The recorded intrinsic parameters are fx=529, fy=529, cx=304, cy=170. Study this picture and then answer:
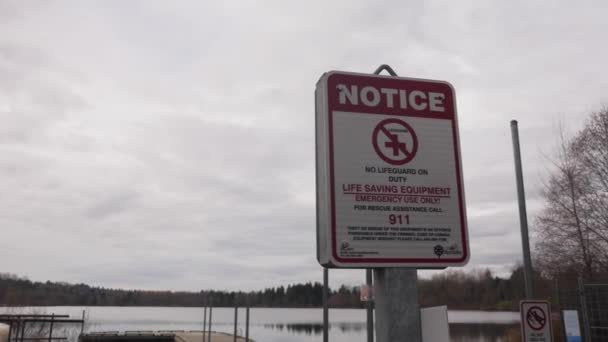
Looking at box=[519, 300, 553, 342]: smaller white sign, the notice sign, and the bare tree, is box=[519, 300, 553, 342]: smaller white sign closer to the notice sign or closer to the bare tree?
the notice sign

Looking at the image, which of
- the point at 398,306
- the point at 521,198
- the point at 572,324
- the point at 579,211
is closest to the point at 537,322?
the point at 521,198

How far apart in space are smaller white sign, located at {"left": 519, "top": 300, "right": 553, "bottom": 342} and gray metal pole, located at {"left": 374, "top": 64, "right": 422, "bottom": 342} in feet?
11.2

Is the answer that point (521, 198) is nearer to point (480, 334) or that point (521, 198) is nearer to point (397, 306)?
point (397, 306)

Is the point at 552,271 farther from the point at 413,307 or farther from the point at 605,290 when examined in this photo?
the point at 413,307

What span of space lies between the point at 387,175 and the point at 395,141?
266mm

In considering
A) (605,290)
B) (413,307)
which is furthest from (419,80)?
(605,290)

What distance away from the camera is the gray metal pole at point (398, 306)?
335 cm

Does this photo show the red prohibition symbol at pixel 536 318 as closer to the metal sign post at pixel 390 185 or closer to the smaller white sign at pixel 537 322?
the smaller white sign at pixel 537 322

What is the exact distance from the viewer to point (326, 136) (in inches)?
140

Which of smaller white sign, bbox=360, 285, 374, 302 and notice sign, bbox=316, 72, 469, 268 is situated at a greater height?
notice sign, bbox=316, 72, 469, 268

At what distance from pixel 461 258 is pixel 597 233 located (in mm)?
25914

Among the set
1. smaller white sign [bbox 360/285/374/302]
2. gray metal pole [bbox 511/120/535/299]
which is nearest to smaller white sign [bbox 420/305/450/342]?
gray metal pole [bbox 511/120/535/299]

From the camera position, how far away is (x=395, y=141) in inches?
144

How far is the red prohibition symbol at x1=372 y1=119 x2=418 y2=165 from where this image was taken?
360 centimetres
